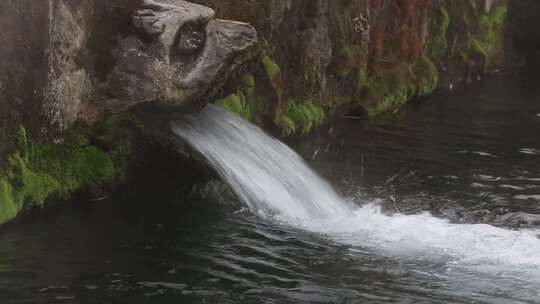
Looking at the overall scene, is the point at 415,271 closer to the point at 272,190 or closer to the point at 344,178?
the point at 272,190

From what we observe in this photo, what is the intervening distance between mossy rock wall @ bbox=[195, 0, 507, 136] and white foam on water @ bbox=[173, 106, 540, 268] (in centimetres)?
87

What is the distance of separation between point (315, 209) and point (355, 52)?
8633mm

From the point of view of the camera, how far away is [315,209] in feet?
42.7

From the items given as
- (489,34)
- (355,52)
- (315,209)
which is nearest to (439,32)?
(489,34)

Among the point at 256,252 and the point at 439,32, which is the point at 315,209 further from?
the point at 439,32

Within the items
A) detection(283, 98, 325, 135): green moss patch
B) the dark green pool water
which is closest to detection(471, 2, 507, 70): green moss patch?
detection(283, 98, 325, 135): green moss patch

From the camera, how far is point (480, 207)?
1375 centimetres

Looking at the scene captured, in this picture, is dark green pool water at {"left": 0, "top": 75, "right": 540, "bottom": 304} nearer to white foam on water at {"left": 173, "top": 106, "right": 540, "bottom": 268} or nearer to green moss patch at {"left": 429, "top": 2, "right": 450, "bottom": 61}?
white foam on water at {"left": 173, "top": 106, "right": 540, "bottom": 268}

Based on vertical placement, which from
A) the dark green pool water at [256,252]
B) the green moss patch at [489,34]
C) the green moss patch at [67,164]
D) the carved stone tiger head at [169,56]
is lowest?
the dark green pool water at [256,252]

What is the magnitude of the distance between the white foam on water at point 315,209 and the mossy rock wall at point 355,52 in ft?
2.86

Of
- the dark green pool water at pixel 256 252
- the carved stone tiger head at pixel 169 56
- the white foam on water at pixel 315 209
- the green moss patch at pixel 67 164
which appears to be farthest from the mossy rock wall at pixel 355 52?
the dark green pool water at pixel 256 252

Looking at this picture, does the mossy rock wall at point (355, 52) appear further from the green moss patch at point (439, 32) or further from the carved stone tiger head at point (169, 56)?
the carved stone tiger head at point (169, 56)

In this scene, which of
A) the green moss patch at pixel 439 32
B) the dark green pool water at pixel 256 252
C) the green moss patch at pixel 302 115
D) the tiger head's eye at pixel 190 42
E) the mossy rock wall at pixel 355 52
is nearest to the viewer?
the dark green pool water at pixel 256 252

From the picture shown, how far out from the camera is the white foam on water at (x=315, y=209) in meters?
11.1
